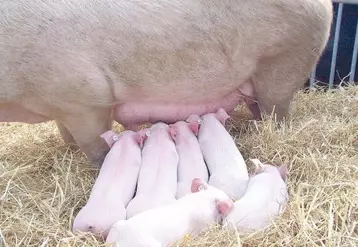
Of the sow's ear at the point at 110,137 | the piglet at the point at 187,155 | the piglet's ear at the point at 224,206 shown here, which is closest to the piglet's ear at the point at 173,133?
the piglet at the point at 187,155

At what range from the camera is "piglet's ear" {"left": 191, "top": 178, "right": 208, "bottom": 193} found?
208 centimetres

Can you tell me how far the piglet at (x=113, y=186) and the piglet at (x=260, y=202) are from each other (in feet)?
1.27

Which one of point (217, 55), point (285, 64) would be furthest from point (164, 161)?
point (285, 64)

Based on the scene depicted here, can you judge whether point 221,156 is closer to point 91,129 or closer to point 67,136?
point 91,129

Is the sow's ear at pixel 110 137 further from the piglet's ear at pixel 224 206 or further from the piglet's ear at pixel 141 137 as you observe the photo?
the piglet's ear at pixel 224 206

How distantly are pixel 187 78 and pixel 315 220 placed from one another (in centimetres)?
90

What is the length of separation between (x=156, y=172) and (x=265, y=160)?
483 mm

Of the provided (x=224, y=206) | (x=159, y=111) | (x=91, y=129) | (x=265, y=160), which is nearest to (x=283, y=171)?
(x=265, y=160)

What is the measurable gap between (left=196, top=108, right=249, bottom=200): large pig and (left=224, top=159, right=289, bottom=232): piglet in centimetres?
6

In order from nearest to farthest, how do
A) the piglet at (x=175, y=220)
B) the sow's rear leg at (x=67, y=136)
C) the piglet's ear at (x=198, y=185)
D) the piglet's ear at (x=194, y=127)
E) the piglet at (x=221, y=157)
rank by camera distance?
1. the piglet at (x=175, y=220)
2. the piglet's ear at (x=198, y=185)
3. the piglet at (x=221, y=157)
4. the piglet's ear at (x=194, y=127)
5. the sow's rear leg at (x=67, y=136)

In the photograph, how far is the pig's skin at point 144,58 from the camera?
2312 millimetres

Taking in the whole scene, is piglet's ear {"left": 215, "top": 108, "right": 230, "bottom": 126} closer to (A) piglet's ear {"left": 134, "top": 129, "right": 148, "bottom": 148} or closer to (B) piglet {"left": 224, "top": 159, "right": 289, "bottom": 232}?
(A) piglet's ear {"left": 134, "top": 129, "right": 148, "bottom": 148}

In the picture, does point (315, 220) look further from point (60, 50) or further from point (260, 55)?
point (60, 50)

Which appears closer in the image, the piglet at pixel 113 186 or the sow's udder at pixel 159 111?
the piglet at pixel 113 186
